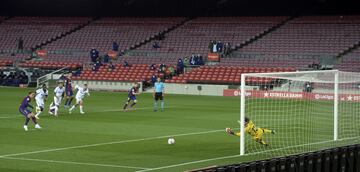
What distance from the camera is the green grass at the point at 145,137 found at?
19109 millimetres

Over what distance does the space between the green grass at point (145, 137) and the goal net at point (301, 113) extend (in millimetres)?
73

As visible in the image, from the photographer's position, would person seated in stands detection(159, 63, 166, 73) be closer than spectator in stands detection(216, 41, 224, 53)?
Yes

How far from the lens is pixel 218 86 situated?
54.5 meters

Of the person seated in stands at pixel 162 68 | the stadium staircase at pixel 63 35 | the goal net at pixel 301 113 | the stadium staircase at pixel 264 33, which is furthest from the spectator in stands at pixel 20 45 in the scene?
the goal net at pixel 301 113

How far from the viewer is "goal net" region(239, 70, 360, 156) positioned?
22297 mm

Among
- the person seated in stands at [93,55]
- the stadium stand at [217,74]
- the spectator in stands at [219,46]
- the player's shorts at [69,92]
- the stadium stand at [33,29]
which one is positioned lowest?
the player's shorts at [69,92]

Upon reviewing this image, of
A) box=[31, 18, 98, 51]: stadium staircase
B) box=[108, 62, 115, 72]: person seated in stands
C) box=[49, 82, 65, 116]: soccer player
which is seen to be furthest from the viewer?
box=[31, 18, 98, 51]: stadium staircase

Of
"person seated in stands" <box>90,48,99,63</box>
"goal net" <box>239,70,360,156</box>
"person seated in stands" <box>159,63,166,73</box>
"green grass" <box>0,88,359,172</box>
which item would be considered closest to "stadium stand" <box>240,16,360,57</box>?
"person seated in stands" <box>159,63,166,73</box>

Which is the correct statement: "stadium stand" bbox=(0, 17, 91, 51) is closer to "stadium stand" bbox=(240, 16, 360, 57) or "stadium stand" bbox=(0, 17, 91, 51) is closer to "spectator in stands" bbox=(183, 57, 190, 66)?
"spectator in stands" bbox=(183, 57, 190, 66)

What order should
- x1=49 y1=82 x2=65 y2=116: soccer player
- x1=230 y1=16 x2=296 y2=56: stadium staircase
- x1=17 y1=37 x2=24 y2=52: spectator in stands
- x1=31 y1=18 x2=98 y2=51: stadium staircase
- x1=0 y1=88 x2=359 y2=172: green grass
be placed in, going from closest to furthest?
x1=0 y1=88 x2=359 y2=172: green grass → x1=49 y1=82 x2=65 y2=116: soccer player → x1=230 y1=16 x2=296 y2=56: stadium staircase → x1=17 y1=37 x2=24 y2=52: spectator in stands → x1=31 y1=18 x2=98 y2=51: stadium staircase

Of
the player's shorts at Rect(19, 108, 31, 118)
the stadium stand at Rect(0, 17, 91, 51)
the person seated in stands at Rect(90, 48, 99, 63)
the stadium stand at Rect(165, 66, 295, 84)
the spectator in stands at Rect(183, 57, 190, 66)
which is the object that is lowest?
Result: the player's shorts at Rect(19, 108, 31, 118)

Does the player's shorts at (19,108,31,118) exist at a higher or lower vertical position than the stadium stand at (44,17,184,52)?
lower

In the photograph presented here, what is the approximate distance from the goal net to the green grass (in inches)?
2.9

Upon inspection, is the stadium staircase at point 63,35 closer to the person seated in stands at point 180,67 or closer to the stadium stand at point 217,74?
the person seated in stands at point 180,67
